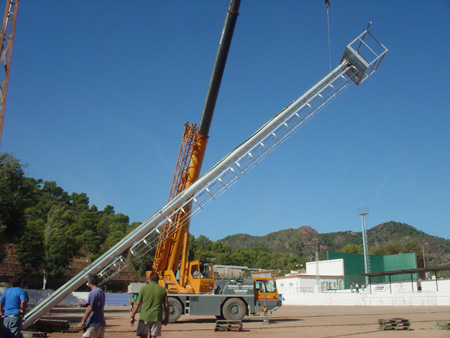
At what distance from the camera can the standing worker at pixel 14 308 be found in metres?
7.84

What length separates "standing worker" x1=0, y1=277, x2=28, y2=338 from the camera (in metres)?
7.84

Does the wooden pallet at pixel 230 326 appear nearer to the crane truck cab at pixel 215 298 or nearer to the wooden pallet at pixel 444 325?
the crane truck cab at pixel 215 298

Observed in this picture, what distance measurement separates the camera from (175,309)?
1858 cm

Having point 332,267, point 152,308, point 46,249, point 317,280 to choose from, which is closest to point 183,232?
point 152,308

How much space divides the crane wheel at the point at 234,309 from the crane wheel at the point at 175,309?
2.13 metres

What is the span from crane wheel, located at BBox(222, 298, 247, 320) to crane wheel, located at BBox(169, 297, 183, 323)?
2.13 m

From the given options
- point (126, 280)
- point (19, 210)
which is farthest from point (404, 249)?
point (19, 210)

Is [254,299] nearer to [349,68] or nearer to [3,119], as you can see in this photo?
[349,68]

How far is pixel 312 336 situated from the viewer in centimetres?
1371

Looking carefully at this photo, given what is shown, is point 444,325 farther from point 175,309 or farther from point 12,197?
point 12,197

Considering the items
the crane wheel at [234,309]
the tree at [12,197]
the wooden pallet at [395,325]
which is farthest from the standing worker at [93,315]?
the tree at [12,197]

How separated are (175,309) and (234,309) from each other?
9.53 ft

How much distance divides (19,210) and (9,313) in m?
24.5

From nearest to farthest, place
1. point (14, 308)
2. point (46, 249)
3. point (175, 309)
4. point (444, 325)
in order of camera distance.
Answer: point (14, 308)
point (444, 325)
point (175, 309)
point (46, 249)
